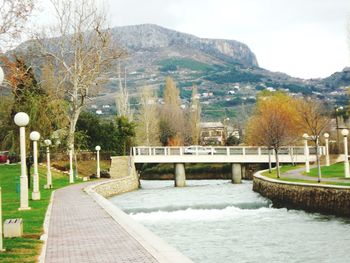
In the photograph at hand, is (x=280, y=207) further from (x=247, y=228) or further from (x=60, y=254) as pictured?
(x=60, y=254)

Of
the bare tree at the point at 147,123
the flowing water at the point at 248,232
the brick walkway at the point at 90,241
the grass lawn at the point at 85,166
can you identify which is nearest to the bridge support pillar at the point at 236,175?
the grass lawn at the point at 85,166

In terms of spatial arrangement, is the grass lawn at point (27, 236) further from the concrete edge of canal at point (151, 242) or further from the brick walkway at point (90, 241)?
the concrete edge of canal at point (151, 242)

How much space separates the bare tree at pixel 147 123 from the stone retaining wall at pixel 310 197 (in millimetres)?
45534

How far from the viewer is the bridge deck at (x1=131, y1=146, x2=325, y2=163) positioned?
186 feet

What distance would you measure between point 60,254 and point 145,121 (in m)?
68.8

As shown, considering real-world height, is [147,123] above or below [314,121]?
above

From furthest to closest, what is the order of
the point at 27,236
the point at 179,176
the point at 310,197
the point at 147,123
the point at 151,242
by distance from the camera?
the point at 147,123 < the point at 179,176 < the point at 310,197 < the point at 27,236 < the point at 151,242

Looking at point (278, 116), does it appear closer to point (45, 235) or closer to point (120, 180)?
point (120, 180)

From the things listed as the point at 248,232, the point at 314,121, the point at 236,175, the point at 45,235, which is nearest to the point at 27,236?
the point at 45,235

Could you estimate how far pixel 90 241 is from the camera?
12250 millimetres

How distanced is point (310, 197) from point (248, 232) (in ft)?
24.3

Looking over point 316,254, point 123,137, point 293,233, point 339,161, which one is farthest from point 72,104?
point 316,254

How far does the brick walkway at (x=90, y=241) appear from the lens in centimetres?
1015

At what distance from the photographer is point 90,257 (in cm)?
1020
